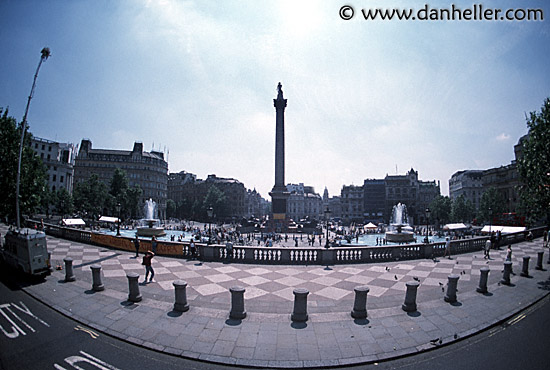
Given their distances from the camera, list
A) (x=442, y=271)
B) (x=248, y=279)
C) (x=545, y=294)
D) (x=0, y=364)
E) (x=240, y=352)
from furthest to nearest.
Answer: (x=442, y=271) < (x=248, y=279) < (x=545, y=294) < (x=240, y=352) < (x=0, y=364)

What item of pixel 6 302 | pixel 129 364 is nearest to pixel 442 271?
pixel 129 364

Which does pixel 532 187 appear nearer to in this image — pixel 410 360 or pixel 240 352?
pixel 410 360

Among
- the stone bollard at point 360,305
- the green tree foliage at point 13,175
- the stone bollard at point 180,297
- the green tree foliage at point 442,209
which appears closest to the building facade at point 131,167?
the green tree foliage at point 13,175

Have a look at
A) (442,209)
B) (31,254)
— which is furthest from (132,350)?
(442,209)

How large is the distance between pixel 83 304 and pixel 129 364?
15.3 feet

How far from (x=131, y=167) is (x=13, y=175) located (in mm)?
81519

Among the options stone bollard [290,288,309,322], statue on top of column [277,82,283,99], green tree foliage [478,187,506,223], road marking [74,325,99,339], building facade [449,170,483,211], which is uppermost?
statue on top of column [277,82,283,99]

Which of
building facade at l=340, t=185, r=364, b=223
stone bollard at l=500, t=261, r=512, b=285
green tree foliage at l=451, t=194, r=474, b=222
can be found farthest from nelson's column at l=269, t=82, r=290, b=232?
building facade at l=340, t=185, r=364, b=223

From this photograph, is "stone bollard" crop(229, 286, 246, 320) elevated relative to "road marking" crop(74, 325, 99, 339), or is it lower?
elevated

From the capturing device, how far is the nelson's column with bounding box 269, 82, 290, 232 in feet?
190

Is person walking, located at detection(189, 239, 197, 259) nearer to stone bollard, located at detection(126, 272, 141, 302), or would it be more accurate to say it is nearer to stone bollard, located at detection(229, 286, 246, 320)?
stone bollard, located at detection(126, 272, 141, 302)

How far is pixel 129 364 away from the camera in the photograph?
19.4 ft

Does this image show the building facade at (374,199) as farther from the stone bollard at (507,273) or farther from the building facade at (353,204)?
the stone bollard at (507,273)

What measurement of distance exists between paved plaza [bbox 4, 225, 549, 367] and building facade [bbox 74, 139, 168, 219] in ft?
289
